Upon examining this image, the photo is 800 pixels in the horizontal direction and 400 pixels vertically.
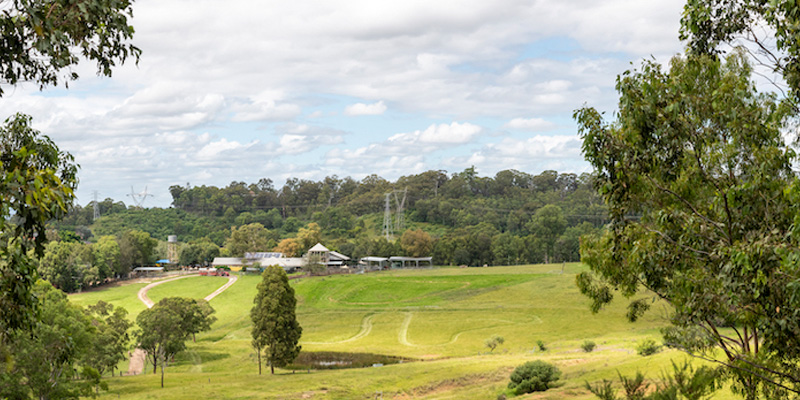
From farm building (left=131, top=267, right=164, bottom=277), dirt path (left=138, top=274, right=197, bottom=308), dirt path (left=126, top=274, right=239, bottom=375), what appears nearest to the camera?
dirt path (left=126, top=274, right=239, bottom=375)

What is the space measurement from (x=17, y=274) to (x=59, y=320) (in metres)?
22.3

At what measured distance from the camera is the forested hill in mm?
115188

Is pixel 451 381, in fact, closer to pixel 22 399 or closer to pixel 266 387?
pixel 266 387

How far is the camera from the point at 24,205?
710 centimetres

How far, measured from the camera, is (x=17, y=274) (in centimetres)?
841

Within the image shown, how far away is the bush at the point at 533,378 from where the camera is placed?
28812mm

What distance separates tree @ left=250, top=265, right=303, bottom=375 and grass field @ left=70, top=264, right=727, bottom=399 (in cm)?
169

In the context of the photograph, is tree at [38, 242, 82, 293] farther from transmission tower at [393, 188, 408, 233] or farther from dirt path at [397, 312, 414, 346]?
transmission tower at [393, 188, 408, 233]

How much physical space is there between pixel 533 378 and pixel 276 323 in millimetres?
20270

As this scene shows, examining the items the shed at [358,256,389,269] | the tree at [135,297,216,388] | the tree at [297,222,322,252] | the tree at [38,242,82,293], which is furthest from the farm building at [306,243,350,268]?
the tree at [135,297,216,388]

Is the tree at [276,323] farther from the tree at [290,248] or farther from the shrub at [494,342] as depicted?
the tree at [290,248]

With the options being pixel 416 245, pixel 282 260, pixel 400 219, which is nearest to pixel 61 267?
pixel 282 260

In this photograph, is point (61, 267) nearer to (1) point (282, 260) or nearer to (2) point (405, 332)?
(1) point (282, 260)

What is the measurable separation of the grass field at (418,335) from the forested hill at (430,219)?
46.1ft
